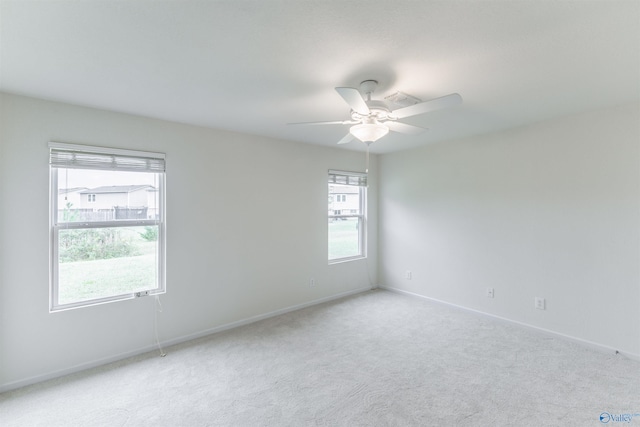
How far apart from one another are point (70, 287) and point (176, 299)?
908 mm

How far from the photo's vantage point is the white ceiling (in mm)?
1407

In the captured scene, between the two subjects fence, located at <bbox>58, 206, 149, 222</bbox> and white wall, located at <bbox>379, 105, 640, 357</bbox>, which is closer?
fence, located at <bbox>58, 206, 149, 222</bbox>

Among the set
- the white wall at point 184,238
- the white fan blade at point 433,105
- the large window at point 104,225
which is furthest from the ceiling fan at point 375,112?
the large window at point 104,225

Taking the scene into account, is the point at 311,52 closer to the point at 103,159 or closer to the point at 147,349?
the point at 103,159

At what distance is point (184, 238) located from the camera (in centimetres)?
319

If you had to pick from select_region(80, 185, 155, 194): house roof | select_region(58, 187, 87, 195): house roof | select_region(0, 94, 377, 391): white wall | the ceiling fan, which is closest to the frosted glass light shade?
the ceiling fan

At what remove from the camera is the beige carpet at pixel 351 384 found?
1994 mm

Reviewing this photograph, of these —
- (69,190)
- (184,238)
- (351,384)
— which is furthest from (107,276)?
(351,384)

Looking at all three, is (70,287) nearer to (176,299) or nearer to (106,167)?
(176,299)

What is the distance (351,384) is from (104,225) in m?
2.67

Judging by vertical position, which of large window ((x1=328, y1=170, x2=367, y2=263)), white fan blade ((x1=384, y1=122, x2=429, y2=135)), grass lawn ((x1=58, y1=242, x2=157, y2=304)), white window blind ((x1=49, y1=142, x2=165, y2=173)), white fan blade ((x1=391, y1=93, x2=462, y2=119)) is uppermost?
white fan blade ((x1=384, y1=122, x2=429, y2=135))

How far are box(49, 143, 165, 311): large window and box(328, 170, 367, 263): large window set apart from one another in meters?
2.41

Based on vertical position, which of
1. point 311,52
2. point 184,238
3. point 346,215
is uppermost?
point 311,52

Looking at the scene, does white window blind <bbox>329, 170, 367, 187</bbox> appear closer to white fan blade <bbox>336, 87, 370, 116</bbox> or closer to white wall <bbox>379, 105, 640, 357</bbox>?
white wall <bbox>379, 105, 640, 357</bbox>
